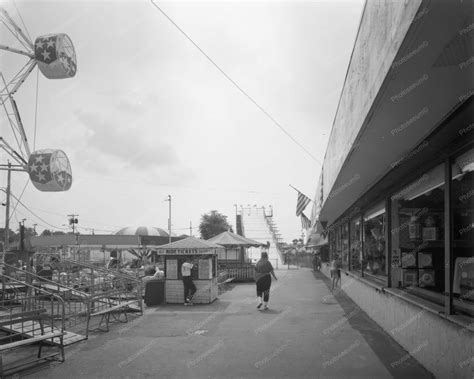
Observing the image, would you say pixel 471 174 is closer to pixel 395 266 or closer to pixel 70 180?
pixel 395 266

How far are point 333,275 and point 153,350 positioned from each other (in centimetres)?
1058

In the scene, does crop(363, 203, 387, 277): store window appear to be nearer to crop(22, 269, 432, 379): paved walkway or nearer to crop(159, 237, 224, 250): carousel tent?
crop(22, 269, 432, 379): paved walkway

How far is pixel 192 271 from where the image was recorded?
45.1 ft

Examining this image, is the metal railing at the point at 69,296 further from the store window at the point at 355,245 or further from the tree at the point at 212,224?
the tree at the point at 212,224

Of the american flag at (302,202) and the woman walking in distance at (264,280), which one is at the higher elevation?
the american flag at (302,202)

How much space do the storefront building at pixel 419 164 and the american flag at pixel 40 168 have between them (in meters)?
7.05

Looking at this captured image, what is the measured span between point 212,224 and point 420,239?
70024 millimetres

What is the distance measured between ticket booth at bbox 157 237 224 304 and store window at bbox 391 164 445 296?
6.38 metres

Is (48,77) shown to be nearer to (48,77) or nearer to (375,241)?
(48,77)

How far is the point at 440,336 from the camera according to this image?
18.1 ft

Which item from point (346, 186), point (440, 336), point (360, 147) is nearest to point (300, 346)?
point (440, 336)

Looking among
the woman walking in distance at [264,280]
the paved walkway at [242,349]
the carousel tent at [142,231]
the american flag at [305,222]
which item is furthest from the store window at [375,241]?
the carousel tent at [142,231]

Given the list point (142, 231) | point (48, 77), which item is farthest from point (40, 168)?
point (142, 231)

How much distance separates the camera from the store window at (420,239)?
24.7ft
